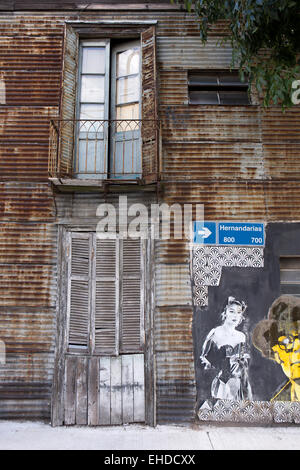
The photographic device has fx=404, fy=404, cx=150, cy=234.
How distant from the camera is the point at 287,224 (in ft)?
21.0

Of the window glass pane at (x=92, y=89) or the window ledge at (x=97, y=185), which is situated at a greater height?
the window glass pane at (x=92, y=89)

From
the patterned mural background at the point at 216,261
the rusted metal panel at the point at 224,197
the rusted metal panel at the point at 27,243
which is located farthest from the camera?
the rusted metal panel at the point at 224,197

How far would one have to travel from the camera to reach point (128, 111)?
7.06 meters

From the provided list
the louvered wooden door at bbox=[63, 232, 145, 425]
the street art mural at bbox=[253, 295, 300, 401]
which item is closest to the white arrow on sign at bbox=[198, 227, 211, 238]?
the louvered wooden door at bbox=[63, 232, 145, 425]

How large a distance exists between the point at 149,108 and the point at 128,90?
2.44 feet

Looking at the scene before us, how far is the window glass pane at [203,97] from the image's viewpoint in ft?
23.1

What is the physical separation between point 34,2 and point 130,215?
428 cm

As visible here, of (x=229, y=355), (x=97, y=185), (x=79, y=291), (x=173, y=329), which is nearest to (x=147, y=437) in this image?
(x=173, y=329)

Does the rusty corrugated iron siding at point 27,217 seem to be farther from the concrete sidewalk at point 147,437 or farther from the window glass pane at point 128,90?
the window glass pane at point 128,90

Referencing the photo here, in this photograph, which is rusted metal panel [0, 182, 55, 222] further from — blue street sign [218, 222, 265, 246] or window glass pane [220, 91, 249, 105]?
window glass pane [220, 91, 249, 105]

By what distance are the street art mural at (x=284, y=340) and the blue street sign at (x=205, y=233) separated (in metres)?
1.37

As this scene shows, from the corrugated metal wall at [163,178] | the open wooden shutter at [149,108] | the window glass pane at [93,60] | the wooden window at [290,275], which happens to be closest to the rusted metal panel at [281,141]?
the corrugated metal wall at [163,178]

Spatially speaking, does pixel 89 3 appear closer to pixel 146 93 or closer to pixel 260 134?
pixel 146 93
